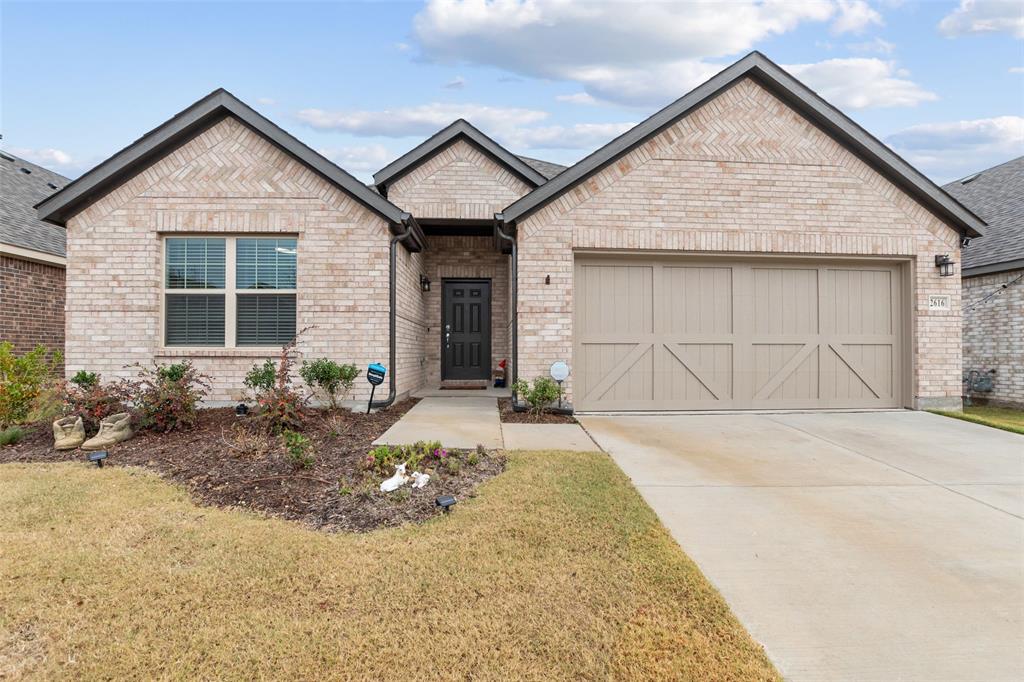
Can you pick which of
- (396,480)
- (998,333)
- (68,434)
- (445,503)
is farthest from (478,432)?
(998,333)

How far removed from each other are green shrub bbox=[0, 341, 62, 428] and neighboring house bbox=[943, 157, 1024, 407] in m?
15.6

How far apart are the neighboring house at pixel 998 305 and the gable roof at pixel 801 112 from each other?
2149mm

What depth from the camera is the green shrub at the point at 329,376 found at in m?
7.15

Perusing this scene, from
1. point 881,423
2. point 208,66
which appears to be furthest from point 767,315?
point 208,66

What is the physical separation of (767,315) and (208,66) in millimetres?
11073

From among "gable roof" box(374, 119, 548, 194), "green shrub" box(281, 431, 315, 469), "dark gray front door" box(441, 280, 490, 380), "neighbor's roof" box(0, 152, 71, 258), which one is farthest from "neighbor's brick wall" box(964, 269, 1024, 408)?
"neighbor's roof" box(0, 152, 71, 258)

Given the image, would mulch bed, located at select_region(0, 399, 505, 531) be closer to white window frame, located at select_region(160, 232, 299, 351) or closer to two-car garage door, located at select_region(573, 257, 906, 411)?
white window frame, located at select_region(160, 232, 299, 351)

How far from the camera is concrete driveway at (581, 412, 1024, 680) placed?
219cm

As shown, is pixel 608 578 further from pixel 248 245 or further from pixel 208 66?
pixel 208 66

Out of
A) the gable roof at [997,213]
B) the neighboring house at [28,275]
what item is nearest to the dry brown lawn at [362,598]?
the neighboring house at [28,275]

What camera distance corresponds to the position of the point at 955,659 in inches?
83.2

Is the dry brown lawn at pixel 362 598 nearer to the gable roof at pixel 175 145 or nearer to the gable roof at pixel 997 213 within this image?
the gable roof at pixel 175 145

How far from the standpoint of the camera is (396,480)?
4062 mm

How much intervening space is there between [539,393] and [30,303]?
10.7m
